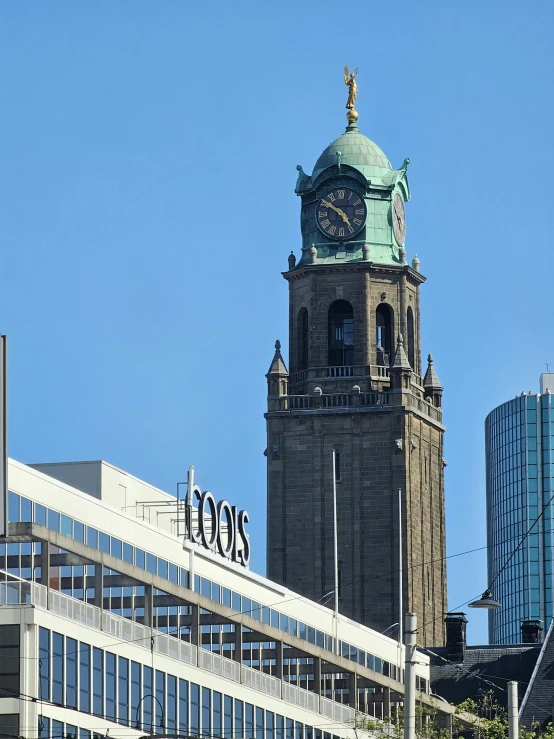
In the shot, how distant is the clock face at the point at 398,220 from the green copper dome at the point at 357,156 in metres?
2.20

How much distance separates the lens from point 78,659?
88.3 m

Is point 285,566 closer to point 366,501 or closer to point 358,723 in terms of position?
point 366,501

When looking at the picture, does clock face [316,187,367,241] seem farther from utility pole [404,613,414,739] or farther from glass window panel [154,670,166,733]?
utility pole [404,613,414,739]

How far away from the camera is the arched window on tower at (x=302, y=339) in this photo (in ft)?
589

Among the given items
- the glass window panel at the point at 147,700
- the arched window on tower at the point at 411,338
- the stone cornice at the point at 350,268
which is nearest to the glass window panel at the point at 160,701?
the glass window panel at the point at 147,700

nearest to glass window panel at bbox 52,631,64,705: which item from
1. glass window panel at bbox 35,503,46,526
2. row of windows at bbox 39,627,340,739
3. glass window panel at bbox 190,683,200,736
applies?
row of windows at bbox 39,627,340,739

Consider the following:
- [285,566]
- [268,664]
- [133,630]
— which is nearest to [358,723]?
[268,664]

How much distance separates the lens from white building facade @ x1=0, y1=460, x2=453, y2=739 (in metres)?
85.6

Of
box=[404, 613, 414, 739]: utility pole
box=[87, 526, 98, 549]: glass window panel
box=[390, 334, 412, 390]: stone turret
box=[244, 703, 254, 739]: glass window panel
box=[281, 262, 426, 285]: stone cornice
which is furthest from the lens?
box=[281, 262, 426, 285]: stone cornice

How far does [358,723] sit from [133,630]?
22.4 metres

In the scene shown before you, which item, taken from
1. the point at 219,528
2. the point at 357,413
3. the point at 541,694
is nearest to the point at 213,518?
the point at 219,528

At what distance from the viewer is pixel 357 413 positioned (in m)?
174

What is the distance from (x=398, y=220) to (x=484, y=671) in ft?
147

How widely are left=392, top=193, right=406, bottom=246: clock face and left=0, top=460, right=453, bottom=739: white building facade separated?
60351 mm
